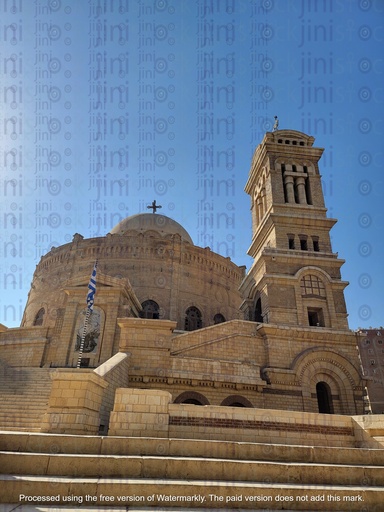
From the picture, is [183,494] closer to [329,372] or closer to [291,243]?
[329,372]

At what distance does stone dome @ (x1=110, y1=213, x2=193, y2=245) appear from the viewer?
106 feet

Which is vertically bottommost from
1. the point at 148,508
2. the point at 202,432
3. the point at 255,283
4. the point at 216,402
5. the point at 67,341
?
the point at 148,508

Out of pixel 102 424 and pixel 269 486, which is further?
pixel 102 424

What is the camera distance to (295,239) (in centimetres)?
2189

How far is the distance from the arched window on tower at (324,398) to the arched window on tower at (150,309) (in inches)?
517

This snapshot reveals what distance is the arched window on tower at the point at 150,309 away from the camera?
86.3 ft

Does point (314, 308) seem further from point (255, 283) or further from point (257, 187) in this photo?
point (257, 187)

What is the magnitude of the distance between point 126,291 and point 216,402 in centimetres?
870

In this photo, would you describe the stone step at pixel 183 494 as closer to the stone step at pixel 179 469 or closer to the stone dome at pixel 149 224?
the stone step at pixel 179 469

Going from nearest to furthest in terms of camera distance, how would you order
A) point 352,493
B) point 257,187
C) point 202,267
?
point 352,493
point 257,187
point 202,267

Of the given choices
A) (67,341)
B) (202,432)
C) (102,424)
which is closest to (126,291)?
(67,341)

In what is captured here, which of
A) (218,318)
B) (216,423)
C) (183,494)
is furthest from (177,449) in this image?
(218,318)

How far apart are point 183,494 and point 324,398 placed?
605 inches

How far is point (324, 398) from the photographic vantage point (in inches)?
695
